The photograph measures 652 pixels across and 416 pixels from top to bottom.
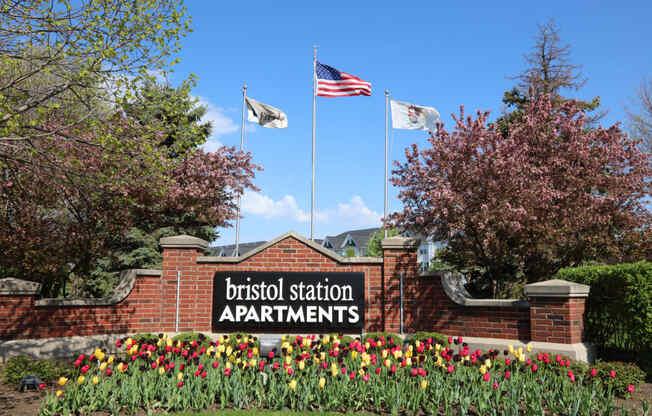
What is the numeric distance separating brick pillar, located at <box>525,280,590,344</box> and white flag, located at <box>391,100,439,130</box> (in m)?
12.2

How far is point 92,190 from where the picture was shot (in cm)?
991

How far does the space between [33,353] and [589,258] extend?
16055mm

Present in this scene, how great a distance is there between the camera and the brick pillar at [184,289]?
11.2 meters

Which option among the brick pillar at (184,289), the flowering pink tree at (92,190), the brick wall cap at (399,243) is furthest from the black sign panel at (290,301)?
the flowering pink tree at (92,190)

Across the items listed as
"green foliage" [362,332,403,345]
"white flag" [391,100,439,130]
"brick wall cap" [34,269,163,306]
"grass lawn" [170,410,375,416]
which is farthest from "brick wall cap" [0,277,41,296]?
"white flag" [391,100,439,130]

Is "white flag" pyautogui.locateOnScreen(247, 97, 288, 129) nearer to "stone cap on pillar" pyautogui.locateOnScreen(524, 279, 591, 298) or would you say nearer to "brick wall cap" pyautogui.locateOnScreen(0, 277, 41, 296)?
"brick wall cap" pyautogui.locateOnScreen(0, 277, 41, 296)

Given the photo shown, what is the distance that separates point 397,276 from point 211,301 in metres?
4.47

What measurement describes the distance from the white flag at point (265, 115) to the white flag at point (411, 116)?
508 centimetres

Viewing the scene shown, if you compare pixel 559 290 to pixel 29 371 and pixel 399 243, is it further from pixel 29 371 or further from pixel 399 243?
pixel 29 371

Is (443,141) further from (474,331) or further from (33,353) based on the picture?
(33,353)

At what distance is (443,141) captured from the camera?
602 inches

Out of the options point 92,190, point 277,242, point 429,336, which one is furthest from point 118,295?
point 429,336

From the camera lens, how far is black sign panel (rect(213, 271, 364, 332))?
437 inches

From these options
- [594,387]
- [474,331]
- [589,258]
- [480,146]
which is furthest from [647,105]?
[594,387]
